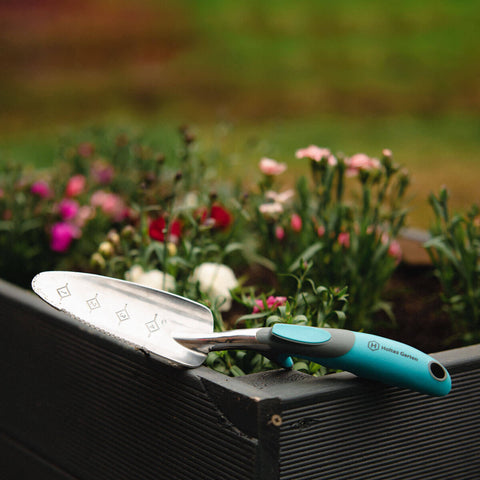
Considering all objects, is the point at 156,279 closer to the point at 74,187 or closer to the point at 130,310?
the point at 130,310

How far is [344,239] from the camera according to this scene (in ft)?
5.65

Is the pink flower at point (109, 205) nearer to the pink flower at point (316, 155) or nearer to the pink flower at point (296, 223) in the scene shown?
the pink flower at point (296, 223)

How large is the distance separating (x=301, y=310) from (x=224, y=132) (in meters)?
1.06

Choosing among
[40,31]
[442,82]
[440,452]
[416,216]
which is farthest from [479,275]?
[40,31]

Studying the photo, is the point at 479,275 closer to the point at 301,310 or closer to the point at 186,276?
the point at 301,310

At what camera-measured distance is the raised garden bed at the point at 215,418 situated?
39.4 inches

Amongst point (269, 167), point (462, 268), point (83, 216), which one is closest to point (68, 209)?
point (83, 216)

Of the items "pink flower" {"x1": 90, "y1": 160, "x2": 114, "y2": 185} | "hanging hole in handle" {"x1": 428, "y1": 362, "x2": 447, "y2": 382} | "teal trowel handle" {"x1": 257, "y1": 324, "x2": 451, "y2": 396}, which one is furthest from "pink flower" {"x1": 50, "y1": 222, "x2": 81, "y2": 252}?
"hanging hole in handle" {"x1": 428, "y1": 362, "x2": 447, "y2": 382}

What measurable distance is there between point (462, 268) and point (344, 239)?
27cm

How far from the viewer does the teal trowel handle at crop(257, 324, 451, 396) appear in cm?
100

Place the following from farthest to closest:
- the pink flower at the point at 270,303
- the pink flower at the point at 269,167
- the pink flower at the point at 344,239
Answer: the pink flower at the point at 269,167 → the pink flower at the point at 344,239 → the pink flower at the point at 270,303

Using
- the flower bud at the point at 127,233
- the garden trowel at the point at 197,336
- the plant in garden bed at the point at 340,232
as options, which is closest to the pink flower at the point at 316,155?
the plant in garden bed at the point at 340,232

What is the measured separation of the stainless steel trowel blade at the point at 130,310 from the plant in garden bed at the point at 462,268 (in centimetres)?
62

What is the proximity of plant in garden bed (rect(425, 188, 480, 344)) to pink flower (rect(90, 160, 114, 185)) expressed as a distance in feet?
3.84
